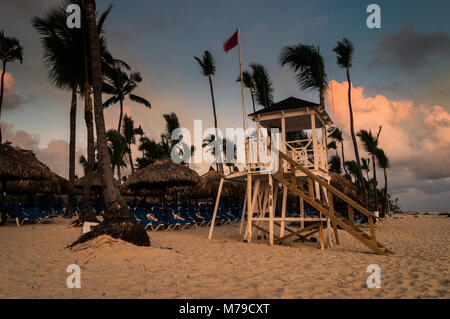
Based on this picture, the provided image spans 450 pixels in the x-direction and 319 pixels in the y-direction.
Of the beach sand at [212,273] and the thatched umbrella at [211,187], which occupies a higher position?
the thatched umbrella at [211,187]

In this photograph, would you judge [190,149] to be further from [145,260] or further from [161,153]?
[145,260]

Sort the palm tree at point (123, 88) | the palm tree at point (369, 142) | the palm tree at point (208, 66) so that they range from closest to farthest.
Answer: the palm tree at point (123, 88)
the palm tree at point (208, 66)
the palm tree at point (369, 142)

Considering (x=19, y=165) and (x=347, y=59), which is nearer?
(x=19, y=165)

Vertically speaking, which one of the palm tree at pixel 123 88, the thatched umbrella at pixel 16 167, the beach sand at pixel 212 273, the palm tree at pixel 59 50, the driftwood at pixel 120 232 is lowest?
the beach sand at pixel 212 273

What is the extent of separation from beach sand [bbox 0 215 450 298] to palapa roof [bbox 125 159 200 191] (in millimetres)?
7245

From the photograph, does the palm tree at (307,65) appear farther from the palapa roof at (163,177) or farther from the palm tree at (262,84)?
the palapa roof at (163,177)

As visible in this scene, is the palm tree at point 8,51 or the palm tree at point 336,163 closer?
the palm tree at point 8,51

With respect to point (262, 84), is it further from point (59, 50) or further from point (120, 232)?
point (120, 232)

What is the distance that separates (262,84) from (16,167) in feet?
48.8

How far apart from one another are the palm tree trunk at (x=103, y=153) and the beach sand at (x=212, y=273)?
88cm

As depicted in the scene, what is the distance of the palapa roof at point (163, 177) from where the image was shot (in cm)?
1502

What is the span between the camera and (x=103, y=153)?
838 cm

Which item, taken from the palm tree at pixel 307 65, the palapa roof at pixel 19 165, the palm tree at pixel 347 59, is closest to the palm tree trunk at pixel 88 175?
the palapa roof at pixel 19 165

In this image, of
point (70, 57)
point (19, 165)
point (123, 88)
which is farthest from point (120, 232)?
point (123, 88)
